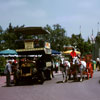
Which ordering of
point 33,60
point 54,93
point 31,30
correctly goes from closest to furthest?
point 54,93 → point 33,60 → point 31,30

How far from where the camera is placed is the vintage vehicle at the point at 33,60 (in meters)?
17.7

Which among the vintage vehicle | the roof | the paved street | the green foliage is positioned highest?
the green foliage

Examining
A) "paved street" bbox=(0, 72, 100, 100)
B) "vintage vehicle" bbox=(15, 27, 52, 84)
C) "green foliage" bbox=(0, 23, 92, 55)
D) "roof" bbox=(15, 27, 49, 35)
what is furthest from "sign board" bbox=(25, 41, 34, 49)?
"green foliage" bbox=(0, 23, 92, 55)

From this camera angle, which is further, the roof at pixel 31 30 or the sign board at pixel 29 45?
the roof at pixel 31 30

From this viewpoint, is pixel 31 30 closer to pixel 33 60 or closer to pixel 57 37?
pixel 33 60

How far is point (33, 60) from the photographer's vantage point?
62.5 ft

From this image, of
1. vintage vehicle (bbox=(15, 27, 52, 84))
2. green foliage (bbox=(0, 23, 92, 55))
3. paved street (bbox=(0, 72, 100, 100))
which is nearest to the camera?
paved street (bbox=(0, 72, 100, 100))

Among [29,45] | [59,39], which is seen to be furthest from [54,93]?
[59,39]

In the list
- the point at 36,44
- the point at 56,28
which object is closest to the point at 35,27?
the point at 36,44

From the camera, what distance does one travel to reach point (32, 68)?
1781cm

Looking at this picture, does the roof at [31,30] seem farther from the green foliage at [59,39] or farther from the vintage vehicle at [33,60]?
the green foliage at [59,39]

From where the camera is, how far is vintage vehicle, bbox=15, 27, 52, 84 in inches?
698

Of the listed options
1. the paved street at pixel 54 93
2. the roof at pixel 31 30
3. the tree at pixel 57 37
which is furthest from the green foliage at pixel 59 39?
the paved street at pixel 54 93

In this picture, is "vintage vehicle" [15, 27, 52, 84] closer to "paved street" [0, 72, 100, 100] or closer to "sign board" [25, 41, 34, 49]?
"sign board" [25, 41, 34, 49]
